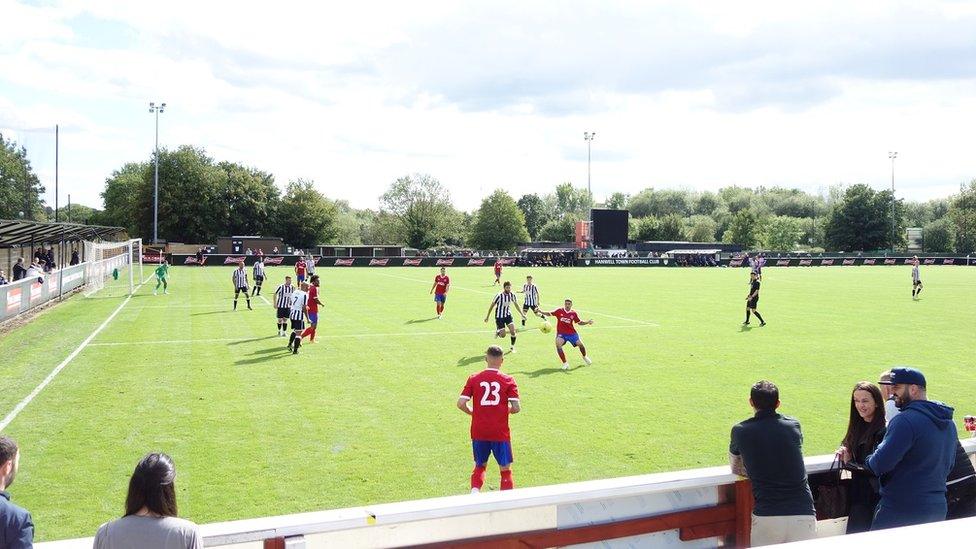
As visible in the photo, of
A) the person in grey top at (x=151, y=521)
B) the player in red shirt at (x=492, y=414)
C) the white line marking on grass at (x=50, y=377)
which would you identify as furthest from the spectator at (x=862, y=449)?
the white line marking on grass at (x=50, y=377)

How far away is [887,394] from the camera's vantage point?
5.58 m

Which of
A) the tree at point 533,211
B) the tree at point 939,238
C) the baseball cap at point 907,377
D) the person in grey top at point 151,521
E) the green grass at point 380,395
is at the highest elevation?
the tree at point 533,211

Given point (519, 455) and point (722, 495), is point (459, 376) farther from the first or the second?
point (722, 495)

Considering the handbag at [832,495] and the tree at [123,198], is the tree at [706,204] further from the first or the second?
the handbag at [832,495]

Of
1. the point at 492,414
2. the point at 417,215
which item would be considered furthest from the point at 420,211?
the point at 492,414

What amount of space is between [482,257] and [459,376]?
192ft

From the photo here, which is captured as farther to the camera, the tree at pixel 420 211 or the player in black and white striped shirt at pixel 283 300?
the tree at pixel 420 211

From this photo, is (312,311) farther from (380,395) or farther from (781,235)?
(781,235)

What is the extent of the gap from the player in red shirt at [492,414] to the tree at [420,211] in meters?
101

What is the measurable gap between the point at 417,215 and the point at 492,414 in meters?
105

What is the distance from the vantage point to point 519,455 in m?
10.1

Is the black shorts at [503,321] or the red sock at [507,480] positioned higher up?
the black shorts at [503,321]

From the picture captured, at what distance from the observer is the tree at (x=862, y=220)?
10888cm

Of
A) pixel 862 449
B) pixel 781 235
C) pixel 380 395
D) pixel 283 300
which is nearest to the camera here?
pixel 862 449
